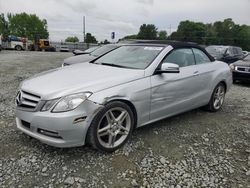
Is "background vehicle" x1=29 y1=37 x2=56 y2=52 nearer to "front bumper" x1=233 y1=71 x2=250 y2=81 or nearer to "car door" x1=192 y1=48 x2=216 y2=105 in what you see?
"front bumper" x1=233 y1=71 x2=250 y2=81

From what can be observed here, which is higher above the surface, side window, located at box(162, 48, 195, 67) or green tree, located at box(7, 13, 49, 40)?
green tree, located at box(7, 13, 49, 40)

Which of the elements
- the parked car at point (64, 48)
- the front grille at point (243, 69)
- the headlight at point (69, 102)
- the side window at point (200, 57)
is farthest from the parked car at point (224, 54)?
the parked car at point (64, 48)

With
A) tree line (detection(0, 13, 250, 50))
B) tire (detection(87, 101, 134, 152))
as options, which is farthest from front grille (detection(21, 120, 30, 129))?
tree line (detection(0, 13, 250, 50))

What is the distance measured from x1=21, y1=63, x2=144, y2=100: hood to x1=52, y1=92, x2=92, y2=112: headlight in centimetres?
6

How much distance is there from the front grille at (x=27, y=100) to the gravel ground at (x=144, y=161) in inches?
24.1

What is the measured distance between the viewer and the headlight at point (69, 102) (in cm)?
297

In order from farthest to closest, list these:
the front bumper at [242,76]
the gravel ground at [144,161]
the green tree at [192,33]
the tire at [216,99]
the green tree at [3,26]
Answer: the green tree at [192,33], the green tree at [3,26], the front bumper at [242,76], the tire at [216,99], the gravel ground at [144,161]

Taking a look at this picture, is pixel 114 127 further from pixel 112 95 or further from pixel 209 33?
pixel 209 33

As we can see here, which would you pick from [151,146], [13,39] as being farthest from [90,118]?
[13,39]

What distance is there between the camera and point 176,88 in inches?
163

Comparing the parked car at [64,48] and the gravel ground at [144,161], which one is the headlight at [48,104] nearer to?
the gravel ground at [144,161]

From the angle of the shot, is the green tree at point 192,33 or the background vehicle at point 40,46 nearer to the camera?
the background vehicle at point 40,46

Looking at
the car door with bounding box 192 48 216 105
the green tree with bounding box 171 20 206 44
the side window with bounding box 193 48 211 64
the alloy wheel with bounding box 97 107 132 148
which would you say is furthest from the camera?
the green tree with bounding box 171 20 206 44

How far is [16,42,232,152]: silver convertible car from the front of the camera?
9.86 ft
